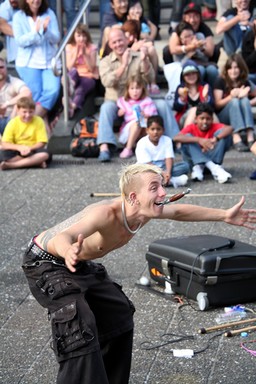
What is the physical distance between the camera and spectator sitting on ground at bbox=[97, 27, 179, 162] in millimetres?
10297

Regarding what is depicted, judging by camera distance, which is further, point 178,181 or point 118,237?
point 178,181

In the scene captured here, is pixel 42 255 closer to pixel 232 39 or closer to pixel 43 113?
pixel 43 113

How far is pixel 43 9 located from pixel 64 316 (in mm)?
7113

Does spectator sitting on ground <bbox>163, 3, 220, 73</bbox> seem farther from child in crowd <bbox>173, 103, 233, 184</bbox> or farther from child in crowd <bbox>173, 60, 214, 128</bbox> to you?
child in crowd <bbox>173, 103, 233, 184</bbox>

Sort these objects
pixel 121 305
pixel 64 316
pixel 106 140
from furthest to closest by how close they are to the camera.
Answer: pixel 106 140, pixel 121 305, pixel 64 316

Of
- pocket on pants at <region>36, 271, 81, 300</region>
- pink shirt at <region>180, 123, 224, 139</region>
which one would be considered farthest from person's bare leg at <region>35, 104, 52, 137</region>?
pocket on pants at <region>36, 271, 81, 300</region>

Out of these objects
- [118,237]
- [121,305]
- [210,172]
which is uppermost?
[118,237]

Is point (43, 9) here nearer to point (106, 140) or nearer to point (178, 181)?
point (106, 140)

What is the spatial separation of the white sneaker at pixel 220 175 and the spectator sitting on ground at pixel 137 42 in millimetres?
2009

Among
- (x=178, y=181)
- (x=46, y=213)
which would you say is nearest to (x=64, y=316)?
(x=46, y=213)

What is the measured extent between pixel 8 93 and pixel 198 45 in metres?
2.32

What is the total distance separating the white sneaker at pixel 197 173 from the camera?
9289 millimetres

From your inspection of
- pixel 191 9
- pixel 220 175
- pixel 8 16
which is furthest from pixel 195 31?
pixel 220 175

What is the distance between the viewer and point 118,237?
4.58m
